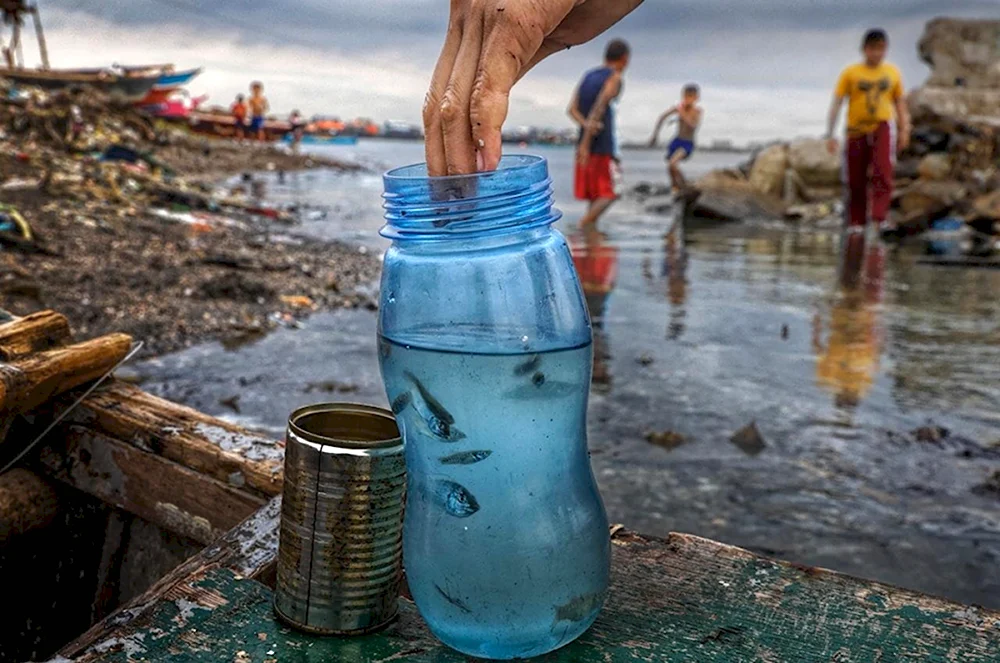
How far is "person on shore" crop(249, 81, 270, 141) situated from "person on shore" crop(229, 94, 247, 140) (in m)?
0.41

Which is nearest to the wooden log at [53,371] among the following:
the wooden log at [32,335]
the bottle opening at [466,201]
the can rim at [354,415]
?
the wooden log at [32,335]

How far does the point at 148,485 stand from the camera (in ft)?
7.39

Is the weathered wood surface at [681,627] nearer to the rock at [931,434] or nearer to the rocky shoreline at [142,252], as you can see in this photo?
the rock at [931,434]

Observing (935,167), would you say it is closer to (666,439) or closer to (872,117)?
(872,117)

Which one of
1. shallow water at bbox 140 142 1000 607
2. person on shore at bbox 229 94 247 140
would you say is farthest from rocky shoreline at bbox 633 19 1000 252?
person on shore at bbox 229 94 247 140

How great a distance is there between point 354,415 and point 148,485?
91 cm

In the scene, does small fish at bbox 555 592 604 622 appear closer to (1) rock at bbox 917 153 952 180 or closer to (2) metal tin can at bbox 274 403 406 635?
(2) metal tin can at bbox 274 403 406 635

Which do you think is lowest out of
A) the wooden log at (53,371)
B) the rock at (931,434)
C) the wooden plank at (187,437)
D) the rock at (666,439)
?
the rock at (666,439)

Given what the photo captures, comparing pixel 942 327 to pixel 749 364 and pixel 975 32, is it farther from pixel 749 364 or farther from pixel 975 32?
pixel 975 32

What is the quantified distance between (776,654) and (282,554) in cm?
86

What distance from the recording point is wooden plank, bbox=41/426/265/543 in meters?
2.12

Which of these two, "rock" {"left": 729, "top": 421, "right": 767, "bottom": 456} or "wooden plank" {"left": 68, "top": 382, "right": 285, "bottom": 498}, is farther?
"rock" {"left": 729, "top": 421, "right": 767, "bottom": 456}

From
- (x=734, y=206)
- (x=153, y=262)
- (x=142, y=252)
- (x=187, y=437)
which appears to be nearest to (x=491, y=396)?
(x=187, y=437)

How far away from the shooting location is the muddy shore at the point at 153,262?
665cm
